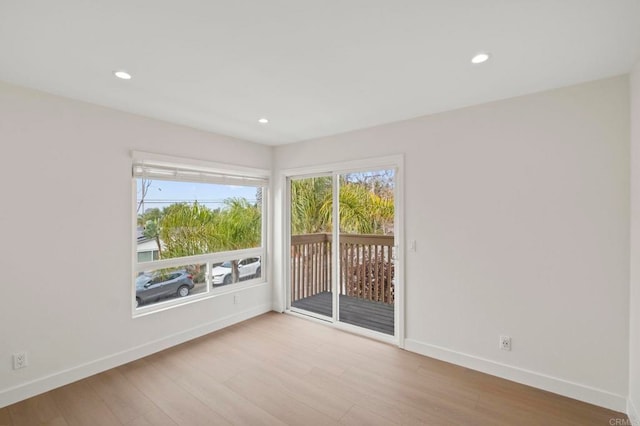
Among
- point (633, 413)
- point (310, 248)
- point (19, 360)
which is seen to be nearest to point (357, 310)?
point (310, 248)

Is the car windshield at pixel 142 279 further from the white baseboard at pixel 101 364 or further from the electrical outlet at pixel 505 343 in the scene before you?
the electrical outlet at pixel 505 343

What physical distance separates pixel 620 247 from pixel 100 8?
355cm

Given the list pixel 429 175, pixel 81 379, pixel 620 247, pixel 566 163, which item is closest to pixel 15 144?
pixel 81 379

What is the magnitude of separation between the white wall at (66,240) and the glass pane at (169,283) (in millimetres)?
193

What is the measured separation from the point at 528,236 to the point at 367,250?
1839 millimetres

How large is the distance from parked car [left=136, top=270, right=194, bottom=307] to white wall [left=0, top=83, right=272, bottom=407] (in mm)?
193

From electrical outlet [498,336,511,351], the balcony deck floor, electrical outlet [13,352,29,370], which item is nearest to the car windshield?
electrical outlet [13,352,29,370]

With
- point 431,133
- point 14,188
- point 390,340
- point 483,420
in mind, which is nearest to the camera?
point 483,420

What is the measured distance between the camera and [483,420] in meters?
2.00

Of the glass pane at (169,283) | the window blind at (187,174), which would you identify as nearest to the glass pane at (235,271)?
the glass pane at (169,283)

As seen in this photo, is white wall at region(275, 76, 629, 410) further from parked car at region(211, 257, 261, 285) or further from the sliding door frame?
parked car at region(211, 257, 261, 285)

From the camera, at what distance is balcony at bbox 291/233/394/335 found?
372 centimetres

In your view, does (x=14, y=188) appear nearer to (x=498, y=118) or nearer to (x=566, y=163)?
(x=498, y=118)

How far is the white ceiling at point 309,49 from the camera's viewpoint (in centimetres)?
143
